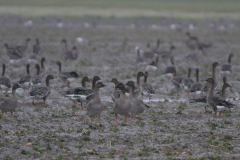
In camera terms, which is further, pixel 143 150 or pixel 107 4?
pixel 107 4

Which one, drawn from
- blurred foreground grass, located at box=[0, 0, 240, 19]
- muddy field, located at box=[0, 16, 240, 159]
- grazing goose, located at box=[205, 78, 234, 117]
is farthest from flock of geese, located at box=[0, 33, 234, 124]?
blurred foreground grass, located at box=[0, 0, 240, 19]

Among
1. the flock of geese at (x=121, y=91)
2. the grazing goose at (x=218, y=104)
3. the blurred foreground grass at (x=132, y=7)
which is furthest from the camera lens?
the blurred foreground grass at (x=132, y=7)

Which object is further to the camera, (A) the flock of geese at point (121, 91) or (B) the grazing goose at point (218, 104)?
(B) the grazing goose at point (218, 104)

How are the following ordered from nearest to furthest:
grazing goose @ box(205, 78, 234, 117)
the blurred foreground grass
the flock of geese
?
the flock of geese → grazing goose @ box(205, 78, 234, 117) → the blurred foreground grass

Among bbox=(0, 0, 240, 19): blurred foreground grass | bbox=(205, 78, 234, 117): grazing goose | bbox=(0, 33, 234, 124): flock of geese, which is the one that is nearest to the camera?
bbox=(0, 33, 234, 124): flock of geese

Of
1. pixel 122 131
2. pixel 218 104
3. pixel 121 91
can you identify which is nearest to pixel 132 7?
pixel 218 104

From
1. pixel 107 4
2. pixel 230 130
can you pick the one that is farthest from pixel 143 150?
pixel 107 4

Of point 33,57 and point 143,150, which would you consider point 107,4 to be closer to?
point 33,57

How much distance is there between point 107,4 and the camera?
112 m

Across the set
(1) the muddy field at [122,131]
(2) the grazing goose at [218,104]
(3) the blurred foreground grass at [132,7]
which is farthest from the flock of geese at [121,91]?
(3) the blurred foreground grass at [132,7]

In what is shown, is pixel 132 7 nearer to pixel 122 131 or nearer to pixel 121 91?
pixel 121 91

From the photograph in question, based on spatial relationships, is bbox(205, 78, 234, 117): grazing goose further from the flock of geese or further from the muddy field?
the muddy field

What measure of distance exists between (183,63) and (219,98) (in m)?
14.3

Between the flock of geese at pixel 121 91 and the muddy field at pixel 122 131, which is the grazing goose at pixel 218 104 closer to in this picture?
the flock of geese at pixel 121 91
